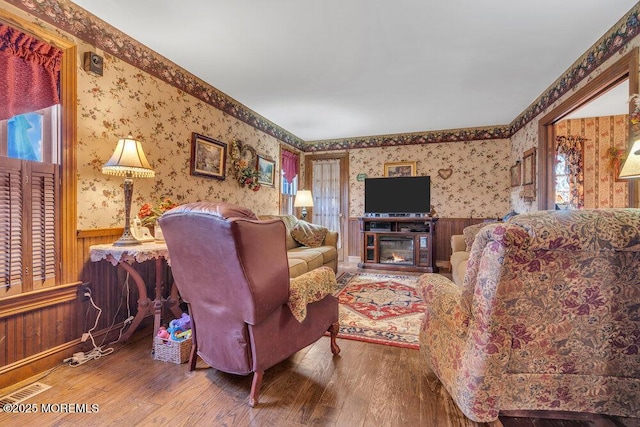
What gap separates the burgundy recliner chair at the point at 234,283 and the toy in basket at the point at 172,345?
1.07ft

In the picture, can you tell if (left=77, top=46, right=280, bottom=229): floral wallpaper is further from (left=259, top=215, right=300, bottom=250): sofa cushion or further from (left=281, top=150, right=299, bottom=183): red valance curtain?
(left=281, top=150, right=299, bottom=183): red valance curtain

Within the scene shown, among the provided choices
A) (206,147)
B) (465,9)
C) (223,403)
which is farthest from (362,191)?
(223,403)

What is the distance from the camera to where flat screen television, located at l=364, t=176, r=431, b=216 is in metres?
5.04

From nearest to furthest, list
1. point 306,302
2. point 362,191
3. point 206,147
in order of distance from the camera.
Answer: point 306,302 → point 206,147 → point 362,191

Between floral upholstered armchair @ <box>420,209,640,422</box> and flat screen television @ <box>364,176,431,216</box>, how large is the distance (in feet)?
12.4

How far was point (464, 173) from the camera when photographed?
16.6 ft

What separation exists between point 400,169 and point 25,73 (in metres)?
4.88

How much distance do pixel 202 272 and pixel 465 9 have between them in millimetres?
2428

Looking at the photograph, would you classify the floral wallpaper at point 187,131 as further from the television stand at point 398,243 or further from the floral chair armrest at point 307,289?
the floral chair armrest at point 307,289

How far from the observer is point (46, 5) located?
187cm

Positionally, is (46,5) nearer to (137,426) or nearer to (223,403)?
(137,426)

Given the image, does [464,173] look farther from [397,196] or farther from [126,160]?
[126,160]

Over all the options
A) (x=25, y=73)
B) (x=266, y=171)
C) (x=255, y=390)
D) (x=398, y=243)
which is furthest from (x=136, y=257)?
(x=398, y=243)

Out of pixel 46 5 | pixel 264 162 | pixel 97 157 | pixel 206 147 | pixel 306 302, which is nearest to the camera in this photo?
pixel 306 302
